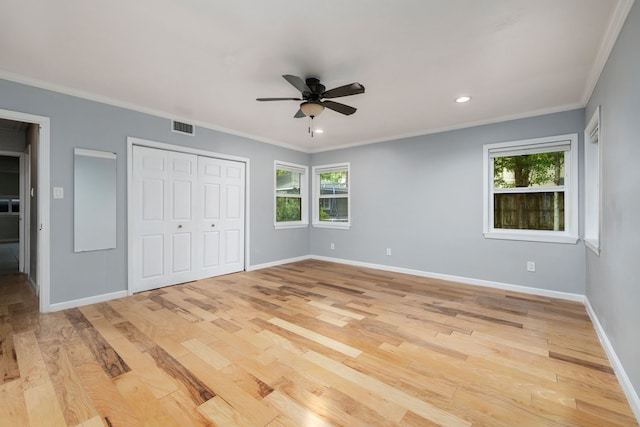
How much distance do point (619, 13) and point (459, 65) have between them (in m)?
1.04

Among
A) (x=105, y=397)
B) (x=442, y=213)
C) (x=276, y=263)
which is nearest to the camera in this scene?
(x=105, y=397)

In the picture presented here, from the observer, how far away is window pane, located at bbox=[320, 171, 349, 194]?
6.06m

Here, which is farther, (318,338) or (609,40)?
(318,338)

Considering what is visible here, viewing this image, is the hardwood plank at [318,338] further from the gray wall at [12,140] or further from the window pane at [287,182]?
the gray wall at [12,140]

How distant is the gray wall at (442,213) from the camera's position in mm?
3791

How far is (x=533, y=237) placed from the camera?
3.89 metres

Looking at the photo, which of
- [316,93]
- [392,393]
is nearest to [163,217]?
[316,93]

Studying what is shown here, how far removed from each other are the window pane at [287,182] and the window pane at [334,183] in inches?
22.8

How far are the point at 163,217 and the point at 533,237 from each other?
5315 millimetres

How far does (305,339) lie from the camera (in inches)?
100

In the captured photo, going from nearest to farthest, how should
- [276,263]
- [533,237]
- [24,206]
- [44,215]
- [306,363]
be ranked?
1. [306,363]
2. [44,215]
3. [533,237]
4. [24,206]
5. [276,263]

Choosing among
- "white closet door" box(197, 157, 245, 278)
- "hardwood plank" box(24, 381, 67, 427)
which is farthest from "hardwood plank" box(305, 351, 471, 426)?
"white closet door" box(197, 157, 245, 278)

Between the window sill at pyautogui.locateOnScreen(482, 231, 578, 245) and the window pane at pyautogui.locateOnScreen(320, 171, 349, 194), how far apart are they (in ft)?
9.27

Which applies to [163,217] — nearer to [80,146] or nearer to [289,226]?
[80,146]
